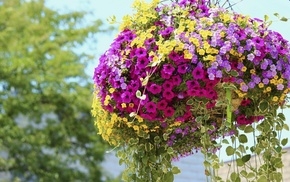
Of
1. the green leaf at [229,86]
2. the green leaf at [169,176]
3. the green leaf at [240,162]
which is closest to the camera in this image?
the green leaf at [229,86]

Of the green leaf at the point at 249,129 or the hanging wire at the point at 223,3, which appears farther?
the hanging wire at the point at 223,3

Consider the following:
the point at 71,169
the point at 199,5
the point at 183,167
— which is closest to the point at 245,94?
the point at 199,5

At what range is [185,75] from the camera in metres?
1.47

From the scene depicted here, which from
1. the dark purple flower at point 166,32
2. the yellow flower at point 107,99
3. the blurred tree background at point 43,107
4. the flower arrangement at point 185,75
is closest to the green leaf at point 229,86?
the flower arrangement at point 185,75

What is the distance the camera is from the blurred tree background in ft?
19.2

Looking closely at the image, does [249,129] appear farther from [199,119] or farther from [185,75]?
[185,75]

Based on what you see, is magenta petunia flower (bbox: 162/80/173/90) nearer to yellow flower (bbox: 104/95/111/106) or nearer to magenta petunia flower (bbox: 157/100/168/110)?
magenta petunia flower (bbox: 157/100/168/110)

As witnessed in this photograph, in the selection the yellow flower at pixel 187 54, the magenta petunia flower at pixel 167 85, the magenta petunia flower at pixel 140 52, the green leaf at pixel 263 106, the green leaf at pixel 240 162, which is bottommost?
the green leaf at pixel 240 162

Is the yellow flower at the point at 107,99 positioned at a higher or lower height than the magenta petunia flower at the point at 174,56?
lower

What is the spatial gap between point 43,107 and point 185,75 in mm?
4660

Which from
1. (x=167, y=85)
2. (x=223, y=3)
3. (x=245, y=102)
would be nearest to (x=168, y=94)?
(x=167, y=85)

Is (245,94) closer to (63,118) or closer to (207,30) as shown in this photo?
(207,30)

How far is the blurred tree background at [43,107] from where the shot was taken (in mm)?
5840

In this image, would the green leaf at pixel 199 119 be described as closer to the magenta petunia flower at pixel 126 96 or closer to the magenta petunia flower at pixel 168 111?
the magenta petunia flower at pixel 168 111
